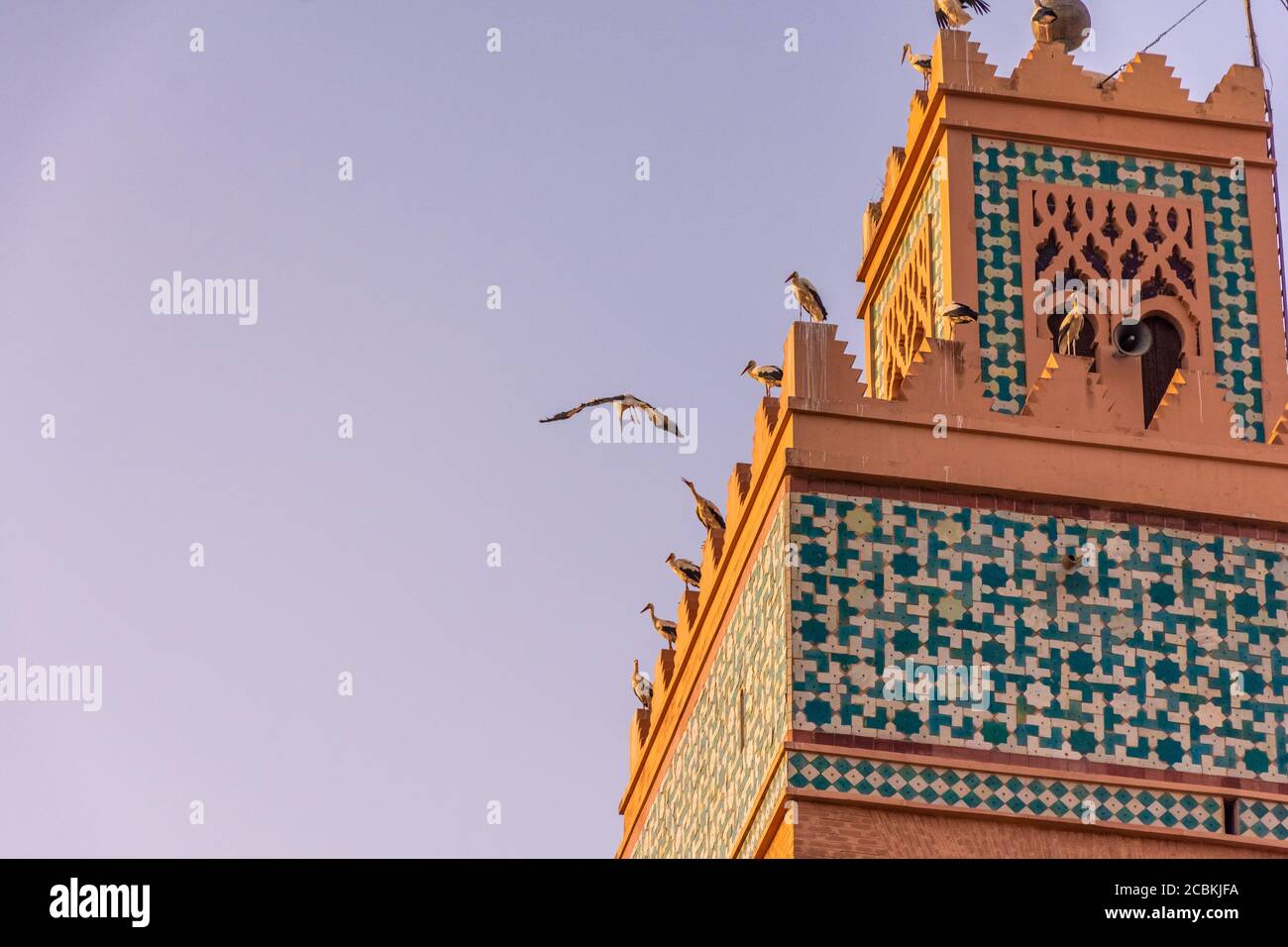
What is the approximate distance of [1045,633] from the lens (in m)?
16.8

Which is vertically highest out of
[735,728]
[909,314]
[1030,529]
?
[909,314]

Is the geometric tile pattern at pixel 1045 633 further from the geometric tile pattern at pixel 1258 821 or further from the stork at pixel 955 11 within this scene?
the stork at pixel 955 11

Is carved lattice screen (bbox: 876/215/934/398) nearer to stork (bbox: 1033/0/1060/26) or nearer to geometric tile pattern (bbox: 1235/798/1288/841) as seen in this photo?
stork (bbox: 1033/0/1060/26)

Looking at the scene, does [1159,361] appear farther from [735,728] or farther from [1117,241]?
[735,728]

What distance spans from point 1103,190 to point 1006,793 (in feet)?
13.6

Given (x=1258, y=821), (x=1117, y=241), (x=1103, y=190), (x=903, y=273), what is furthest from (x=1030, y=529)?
(x=903, y=273)

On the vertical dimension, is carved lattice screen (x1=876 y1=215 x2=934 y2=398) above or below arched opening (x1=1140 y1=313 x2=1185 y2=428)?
above

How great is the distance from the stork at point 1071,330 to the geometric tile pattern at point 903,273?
642 mm

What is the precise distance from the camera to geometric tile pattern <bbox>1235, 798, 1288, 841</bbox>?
54.3ft

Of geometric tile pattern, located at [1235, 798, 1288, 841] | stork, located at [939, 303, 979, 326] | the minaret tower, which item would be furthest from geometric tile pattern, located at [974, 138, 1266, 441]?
geometric tile pattern, located at [1235, 798, 1288, 841]

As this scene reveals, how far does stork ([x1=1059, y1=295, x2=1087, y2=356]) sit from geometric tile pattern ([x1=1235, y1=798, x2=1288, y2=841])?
2815 mm
